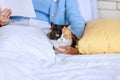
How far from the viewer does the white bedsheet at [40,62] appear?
1.12 metres

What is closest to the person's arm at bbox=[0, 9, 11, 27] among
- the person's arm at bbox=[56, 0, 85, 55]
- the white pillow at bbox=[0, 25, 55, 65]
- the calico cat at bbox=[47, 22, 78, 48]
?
the white pillow at bbox=[0, 25, 55, 65]

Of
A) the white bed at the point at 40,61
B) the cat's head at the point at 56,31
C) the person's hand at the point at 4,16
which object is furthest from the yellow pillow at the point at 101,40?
the person's hand at the point at 4,16

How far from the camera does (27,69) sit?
1.16 metres

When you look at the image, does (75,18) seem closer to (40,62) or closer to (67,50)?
(67,50)

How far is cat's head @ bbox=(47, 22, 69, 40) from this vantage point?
1.51m

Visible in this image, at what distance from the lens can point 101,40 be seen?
4.41 feet

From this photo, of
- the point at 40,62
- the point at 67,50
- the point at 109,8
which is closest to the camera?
the point at 40,62

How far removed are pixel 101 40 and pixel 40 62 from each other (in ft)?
1.17

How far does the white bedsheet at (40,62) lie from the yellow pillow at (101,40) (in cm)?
5

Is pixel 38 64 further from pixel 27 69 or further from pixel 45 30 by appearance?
pixel 45 30

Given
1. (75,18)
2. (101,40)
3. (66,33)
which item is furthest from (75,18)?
(101,40)

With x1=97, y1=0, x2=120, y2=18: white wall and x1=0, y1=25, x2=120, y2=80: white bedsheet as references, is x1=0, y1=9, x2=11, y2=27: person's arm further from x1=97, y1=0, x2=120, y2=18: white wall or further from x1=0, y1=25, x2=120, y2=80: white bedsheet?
x1=97, y1=0, x2=120, y2=18: white wall

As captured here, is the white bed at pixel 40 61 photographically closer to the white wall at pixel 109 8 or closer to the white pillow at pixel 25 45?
the white pillow at pixel 25 45

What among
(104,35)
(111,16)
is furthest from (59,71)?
(111,16)
